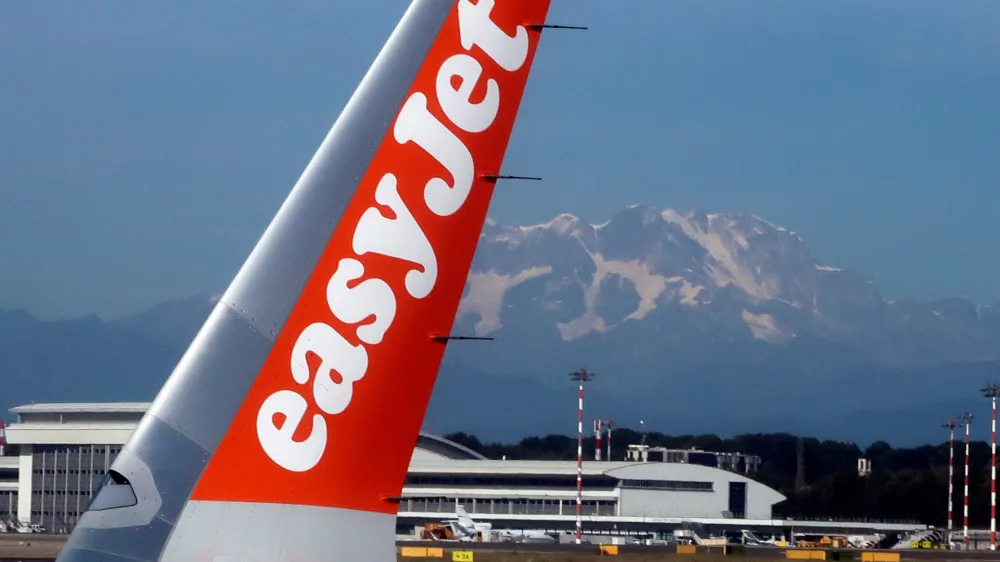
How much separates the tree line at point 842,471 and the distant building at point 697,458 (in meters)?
2.03

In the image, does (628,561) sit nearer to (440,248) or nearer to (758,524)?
(440,248)

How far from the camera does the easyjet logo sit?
7.38m

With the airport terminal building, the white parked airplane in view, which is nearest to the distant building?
the airport terminal building

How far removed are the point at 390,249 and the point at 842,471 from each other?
5329 inches

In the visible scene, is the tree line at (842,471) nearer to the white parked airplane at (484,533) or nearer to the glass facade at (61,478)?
the white parked airplane at (484,533)

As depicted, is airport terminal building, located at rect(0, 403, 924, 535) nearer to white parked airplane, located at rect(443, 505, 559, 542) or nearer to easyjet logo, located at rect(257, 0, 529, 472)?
white parked airplane, located at rect(443, 505, 559, 542)

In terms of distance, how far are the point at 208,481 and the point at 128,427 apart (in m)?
87.2

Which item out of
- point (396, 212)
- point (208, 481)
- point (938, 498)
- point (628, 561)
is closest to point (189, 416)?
point (208, 481)

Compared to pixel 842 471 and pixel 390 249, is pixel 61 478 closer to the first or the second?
pixel 842 471

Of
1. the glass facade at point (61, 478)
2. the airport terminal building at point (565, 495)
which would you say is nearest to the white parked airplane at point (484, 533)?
the airport terminal building at point (565, 495)

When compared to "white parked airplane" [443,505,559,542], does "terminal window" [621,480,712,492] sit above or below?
above

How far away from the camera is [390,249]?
7.67m

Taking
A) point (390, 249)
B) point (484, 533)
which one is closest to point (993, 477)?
point (484, 533)

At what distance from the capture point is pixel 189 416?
7215mm
